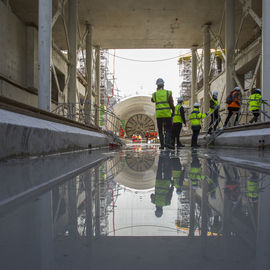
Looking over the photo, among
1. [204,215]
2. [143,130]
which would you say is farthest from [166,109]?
[143,130]

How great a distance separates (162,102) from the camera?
6.86 m

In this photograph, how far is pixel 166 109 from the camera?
6.91 metres

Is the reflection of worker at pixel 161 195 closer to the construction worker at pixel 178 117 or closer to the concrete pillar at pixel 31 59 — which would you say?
the construction worker at pixel 178 117

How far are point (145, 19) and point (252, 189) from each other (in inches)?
517

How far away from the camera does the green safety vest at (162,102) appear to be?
6.77 meters

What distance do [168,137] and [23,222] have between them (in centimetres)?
650

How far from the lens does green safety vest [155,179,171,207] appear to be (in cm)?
114

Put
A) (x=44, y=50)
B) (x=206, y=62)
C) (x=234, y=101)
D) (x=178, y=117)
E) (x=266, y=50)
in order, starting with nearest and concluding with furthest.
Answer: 1. (x=44, y=50)
2. (x=266, y=50)
3. (x=234, y=101)
4. (x=178, y=117)
5. (x=206, y=62)

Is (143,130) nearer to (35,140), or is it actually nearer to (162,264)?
(35,140)

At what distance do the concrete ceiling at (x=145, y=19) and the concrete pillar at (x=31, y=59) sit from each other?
1.87 ft

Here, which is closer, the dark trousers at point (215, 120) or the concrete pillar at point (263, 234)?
the concrete pillar at point (263, 234)

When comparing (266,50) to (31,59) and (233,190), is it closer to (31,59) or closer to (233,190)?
(233,190)

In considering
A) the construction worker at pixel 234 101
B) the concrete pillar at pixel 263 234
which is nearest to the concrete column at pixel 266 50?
the construction worker at pixel 234 101

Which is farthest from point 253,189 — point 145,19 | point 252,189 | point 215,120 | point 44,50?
point 145,19
